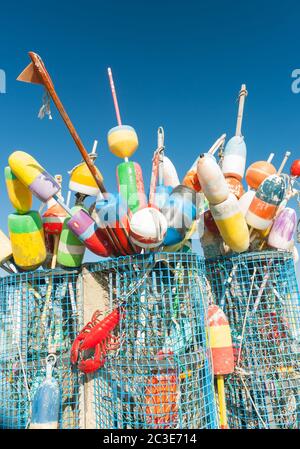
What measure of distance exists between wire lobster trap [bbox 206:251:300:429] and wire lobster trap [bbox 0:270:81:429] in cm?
180

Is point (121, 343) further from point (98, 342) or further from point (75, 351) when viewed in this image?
point (75, 351)

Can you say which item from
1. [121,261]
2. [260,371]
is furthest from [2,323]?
[260,371]

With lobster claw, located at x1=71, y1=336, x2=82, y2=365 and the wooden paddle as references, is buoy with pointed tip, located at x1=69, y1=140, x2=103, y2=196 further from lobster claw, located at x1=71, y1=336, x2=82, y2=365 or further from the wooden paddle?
lobster claw, located at x1=71, y1=336, x2=82, y2=365

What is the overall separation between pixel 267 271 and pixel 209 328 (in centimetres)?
95

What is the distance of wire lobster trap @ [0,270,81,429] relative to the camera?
3.79 m

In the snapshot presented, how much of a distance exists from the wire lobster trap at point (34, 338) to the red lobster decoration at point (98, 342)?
0.33 m

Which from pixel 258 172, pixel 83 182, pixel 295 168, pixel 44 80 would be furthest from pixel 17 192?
pixel 295 168

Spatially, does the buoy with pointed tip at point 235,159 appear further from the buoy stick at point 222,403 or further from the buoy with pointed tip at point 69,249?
the buoy stick at point 222,403

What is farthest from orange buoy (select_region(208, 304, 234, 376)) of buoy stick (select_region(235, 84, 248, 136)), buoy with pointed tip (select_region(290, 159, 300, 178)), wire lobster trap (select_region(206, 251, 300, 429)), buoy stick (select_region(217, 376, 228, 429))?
buoy stick (select_region(235, 84, 248, 136))

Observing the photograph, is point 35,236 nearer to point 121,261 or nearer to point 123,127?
point 121,261

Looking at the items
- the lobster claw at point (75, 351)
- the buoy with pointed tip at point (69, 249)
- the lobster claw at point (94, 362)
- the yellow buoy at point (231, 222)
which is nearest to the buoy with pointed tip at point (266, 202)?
the yellow buoy at point (231, 222)

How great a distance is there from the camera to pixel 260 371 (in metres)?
3.87

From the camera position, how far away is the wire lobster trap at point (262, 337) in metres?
3.86
